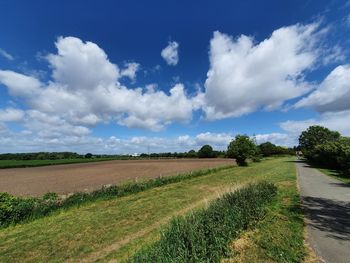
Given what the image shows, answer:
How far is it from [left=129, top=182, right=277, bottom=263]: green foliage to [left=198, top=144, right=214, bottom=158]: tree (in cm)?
11532

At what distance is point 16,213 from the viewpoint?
37.4 feet

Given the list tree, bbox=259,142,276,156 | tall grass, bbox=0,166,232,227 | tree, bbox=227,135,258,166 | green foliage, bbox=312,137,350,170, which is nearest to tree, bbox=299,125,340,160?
green foliage, bbox=312,137,350,170

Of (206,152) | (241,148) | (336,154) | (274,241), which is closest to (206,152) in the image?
(206,152)

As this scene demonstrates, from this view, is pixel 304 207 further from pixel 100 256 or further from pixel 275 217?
pixel 100 256

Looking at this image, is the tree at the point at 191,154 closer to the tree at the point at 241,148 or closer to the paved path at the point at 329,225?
the tree at the point at 241,148

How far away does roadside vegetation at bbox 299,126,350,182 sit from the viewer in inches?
1125

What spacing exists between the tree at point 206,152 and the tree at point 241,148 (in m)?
72.8

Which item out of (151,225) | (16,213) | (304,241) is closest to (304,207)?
(304,241)

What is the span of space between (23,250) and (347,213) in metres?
13.5

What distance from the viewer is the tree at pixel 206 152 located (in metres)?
122

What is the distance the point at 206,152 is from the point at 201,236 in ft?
392

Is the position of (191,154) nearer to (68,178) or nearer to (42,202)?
(68,178)

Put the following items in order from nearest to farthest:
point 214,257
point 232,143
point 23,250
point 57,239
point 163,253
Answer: point 163,253 < point 214,257 < point 23,250 < point 57,239 < point 232,143

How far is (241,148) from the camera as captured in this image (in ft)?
156
